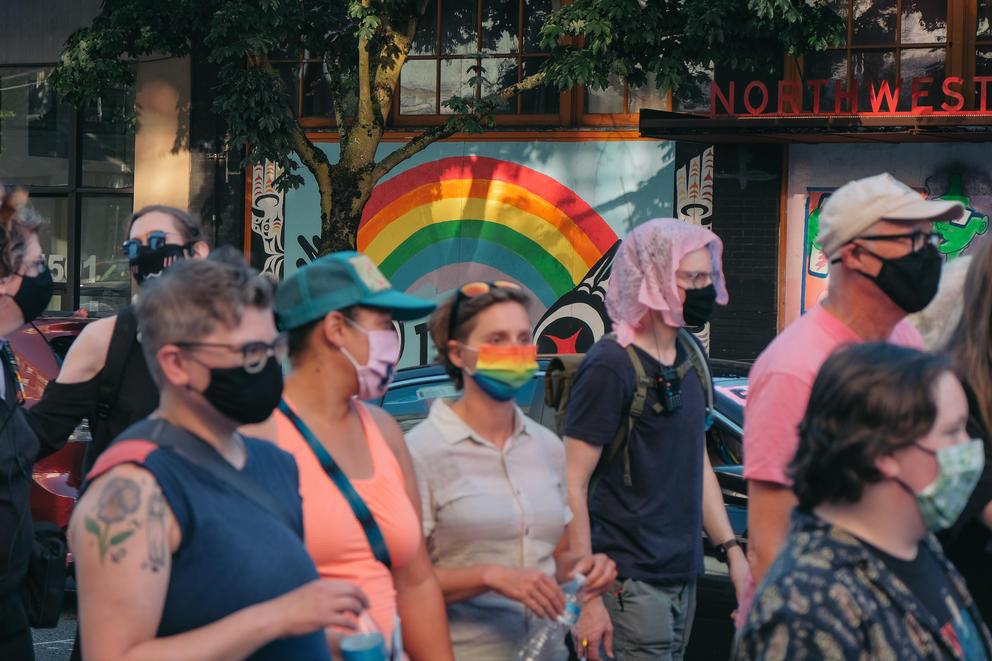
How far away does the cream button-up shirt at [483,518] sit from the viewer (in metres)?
3.69

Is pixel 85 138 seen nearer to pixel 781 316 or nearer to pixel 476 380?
pixel 781 316

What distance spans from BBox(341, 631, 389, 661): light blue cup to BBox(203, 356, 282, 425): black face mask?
502 millimetres

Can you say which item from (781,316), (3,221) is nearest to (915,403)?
(3,221)

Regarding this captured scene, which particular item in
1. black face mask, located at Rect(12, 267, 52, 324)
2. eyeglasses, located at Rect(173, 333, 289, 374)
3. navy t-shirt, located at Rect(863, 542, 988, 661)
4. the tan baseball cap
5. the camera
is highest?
the tan baseball cap

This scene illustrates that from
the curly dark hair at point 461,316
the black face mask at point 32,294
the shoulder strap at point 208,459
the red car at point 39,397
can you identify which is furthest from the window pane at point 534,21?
the shoulder strap at point 208,459

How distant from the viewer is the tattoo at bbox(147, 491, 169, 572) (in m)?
2.44

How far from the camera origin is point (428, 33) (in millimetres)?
14578

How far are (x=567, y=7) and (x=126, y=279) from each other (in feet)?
22.4

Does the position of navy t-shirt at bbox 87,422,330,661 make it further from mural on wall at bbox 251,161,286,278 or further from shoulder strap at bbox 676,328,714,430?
mural on wall at bbox 251,161,286,278

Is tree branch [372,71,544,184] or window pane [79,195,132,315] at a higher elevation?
tree branch [372,71,544,184]

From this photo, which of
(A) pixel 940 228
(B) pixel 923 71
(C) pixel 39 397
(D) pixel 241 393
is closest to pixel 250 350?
(D) pixel 241 393

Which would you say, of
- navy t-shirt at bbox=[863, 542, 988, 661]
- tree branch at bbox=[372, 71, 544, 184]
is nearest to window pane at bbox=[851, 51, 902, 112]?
tree branch at bbox=[372, 71, 544, 184]

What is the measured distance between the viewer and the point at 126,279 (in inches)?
615

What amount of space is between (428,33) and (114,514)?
12.7 m
